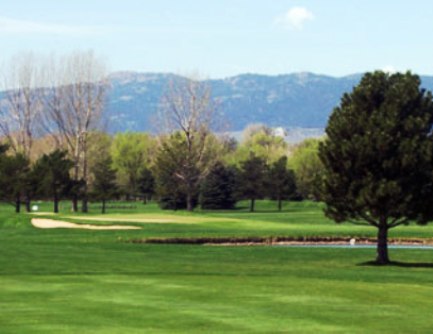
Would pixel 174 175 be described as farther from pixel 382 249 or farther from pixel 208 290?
pixel 208 290

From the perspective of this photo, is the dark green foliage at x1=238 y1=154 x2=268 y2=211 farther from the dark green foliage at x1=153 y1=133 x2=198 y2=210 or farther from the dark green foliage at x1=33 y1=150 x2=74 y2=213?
the dark green foliage at x1=33 y1=150 x2=74 y2=213

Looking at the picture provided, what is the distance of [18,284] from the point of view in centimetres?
2703

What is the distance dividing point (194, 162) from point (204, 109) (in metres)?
6.21

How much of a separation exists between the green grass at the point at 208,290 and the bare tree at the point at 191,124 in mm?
57981

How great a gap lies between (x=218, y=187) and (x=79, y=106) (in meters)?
25.2

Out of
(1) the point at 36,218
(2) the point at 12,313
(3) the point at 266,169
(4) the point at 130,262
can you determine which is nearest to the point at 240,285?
(2) the point at 12,313

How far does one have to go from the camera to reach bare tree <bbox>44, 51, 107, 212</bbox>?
9725 centimetres

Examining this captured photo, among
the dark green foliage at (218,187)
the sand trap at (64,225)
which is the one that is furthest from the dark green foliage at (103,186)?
the sand trap at (64,225)

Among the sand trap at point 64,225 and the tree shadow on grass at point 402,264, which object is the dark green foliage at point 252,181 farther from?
the tree shadow on grass at point 402,264

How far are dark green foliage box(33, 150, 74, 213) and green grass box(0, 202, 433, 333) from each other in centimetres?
3979

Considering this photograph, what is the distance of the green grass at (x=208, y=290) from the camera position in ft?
62.4

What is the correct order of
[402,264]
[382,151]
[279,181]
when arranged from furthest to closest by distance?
1. [279,181]
2. [402,264]
3. [382,151]

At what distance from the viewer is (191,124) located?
107 meters

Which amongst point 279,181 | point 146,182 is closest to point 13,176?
point 279,181
